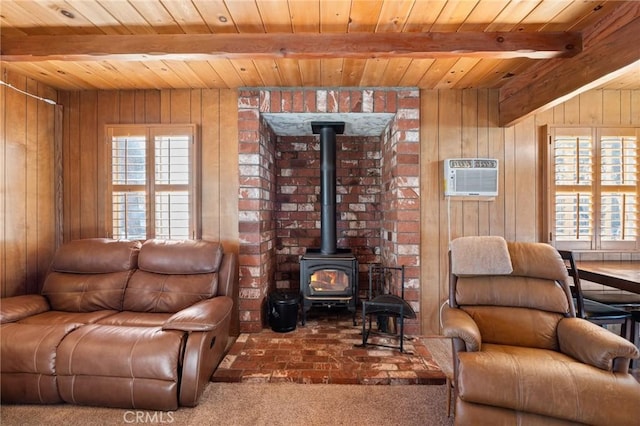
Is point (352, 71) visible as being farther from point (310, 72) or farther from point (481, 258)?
point (481, 258)

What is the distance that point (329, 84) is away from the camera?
9.51 feet

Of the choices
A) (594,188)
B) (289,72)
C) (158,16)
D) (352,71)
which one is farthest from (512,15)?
(158,16)

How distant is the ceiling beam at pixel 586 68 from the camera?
1.78 m

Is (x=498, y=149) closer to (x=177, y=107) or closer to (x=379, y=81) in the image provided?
(x=379, y=81)

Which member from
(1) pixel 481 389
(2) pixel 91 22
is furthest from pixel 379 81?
(1) pixel 481 389

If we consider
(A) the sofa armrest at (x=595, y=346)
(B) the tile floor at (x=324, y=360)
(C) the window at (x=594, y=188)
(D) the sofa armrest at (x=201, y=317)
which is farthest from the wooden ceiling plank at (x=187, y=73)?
(C) the window at (x=594, y=188)

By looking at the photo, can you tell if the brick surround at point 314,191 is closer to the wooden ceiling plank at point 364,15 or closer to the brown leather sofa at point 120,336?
the brown leather sofa at point 120,336

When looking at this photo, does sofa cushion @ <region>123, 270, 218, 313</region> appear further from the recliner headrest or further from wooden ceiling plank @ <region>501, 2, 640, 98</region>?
wooden ceiling plank @ <region>501, 2, 640, 98</region>

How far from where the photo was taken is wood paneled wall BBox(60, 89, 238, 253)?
3.07m

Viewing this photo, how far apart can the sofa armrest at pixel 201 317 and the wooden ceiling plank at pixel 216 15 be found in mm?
1955

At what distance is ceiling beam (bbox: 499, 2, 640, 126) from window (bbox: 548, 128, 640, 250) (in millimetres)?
658

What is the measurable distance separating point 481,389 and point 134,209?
3268mm

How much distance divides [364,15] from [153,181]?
8.11 ft

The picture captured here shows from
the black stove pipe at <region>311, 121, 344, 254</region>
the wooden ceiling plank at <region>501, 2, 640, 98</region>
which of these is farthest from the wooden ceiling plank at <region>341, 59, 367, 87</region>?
the wooden ceiling plank at <region>501, 2, 640, 98</region>
